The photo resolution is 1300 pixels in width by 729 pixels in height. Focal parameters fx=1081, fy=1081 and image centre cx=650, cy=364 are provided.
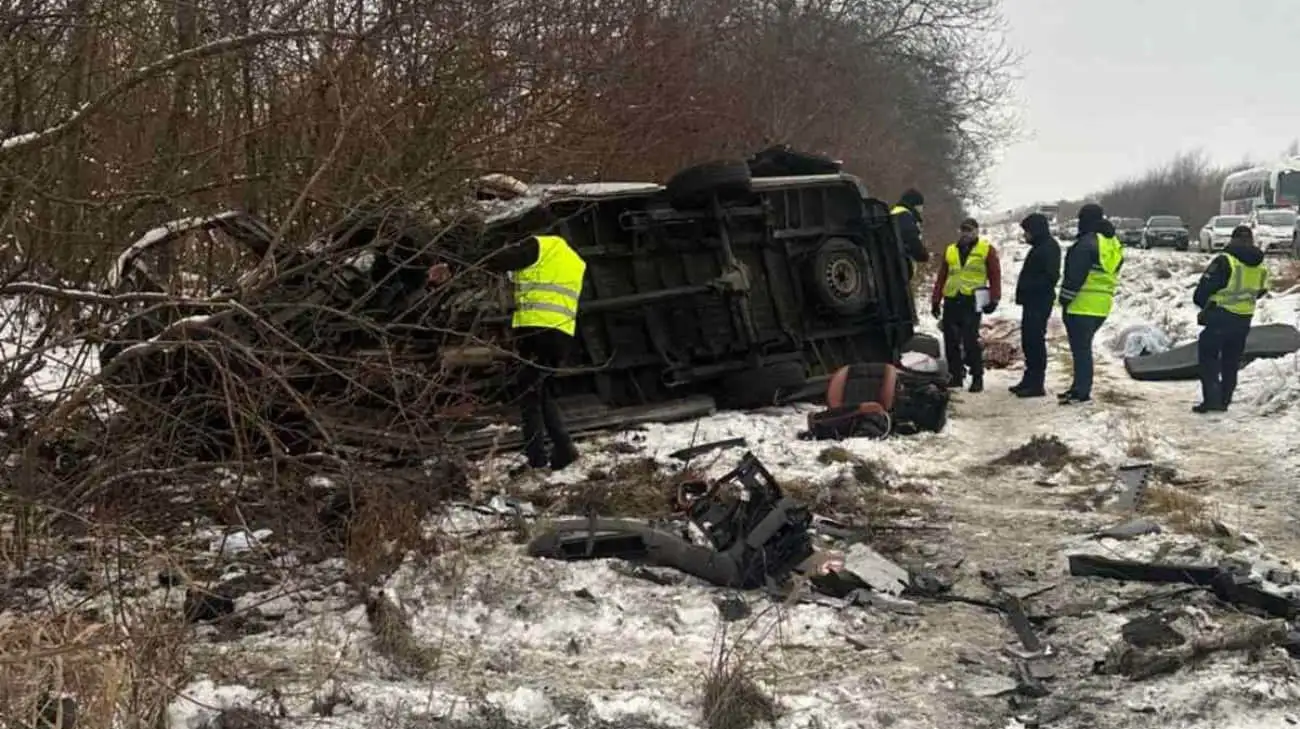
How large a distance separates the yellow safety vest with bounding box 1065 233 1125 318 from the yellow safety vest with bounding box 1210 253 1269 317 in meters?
0.86

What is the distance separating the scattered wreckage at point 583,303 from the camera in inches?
185

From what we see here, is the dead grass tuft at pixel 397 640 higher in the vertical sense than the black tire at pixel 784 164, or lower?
lower

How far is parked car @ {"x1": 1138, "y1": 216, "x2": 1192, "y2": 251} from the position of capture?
1474 inches

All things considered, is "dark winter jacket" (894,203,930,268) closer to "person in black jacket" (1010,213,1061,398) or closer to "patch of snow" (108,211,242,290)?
"person in black jacket" (1010,213,1061,398)

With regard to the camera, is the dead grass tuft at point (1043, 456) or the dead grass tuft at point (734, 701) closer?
the dead grass tuft at point (734, 701)

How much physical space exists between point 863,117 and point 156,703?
77.9ft

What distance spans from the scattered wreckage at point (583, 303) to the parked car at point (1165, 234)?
32.4 metres

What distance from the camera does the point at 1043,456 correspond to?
7426mm

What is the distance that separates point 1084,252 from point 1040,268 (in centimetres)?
50

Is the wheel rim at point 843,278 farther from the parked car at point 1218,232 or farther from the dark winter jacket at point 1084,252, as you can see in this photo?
the parked car at point 1218,232

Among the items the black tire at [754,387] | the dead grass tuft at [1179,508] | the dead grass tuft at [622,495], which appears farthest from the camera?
the black tire at [754,387]

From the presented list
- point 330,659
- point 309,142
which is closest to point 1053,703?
point 330,659

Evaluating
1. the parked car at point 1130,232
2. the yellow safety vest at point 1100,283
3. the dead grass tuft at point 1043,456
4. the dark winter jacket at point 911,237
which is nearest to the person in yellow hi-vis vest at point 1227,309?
the yellow safety vest at point 1100,283

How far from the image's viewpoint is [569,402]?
26.0 ft
